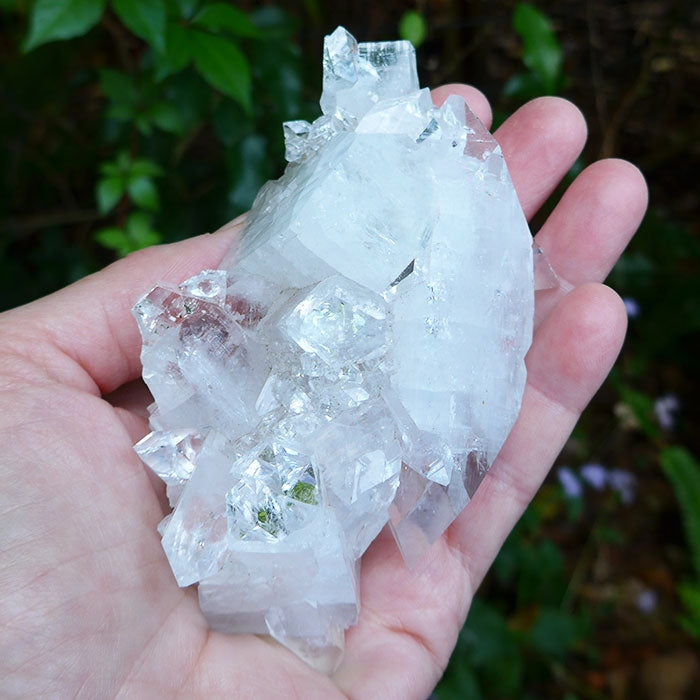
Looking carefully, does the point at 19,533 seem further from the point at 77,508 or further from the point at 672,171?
the point at 672,171

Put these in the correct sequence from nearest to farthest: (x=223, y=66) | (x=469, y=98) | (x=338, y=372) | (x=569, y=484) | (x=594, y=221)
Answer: (x=338, y=372) → (x=223, y=66) → (x=594, y=221) → (x=469, y=98) → (x=569, y=484)

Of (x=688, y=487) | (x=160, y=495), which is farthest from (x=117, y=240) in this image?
(x=688, y=487)

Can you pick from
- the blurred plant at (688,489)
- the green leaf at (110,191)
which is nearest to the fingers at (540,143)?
the green leaf at (110,191)

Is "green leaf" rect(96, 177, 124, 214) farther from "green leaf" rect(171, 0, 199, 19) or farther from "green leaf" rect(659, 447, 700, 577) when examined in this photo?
"green leaf" rect(659, 447, 700, 577)

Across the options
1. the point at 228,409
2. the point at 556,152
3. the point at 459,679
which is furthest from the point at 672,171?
the point at 228,409

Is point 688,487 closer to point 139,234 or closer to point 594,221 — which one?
point 594,221

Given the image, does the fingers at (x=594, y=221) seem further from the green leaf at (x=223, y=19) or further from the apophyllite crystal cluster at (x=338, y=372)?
the green leaf at (x=223, y=19)
